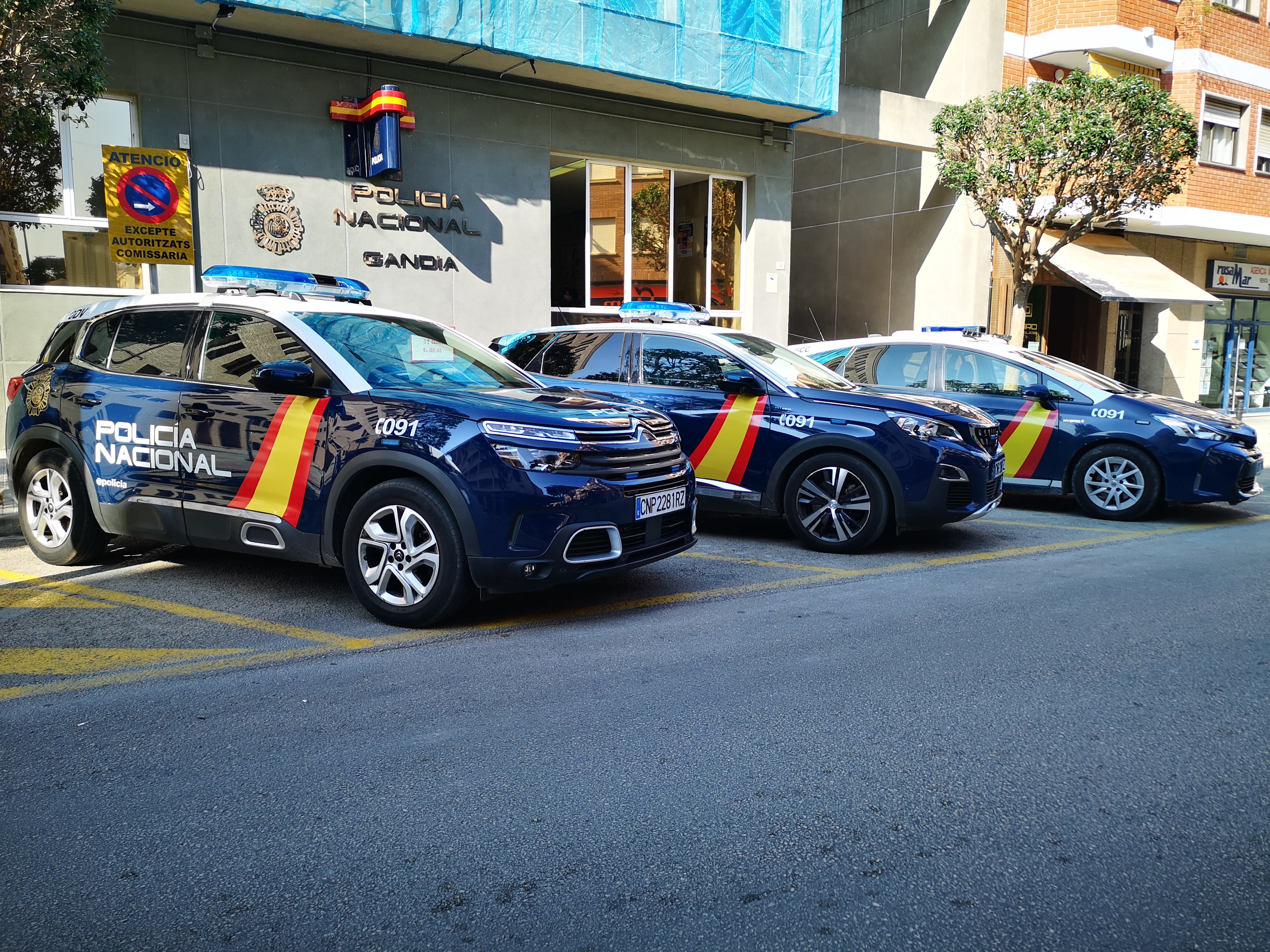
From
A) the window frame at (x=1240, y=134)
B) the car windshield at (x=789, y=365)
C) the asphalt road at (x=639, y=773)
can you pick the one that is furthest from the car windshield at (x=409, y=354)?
the window frame at (x=1240, y=134)

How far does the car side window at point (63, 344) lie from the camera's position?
259 inches

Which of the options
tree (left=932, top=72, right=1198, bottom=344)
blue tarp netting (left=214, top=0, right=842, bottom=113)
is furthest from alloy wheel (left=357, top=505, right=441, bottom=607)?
tree (left=932, top=72, right=1198, bottom=344)

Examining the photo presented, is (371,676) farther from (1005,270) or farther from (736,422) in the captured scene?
(1005,270)

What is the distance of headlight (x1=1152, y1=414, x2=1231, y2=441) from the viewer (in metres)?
8.80

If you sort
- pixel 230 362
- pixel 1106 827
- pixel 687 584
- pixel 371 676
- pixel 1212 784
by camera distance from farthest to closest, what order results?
pixel 687 584, pixel 230 362, pixel 371 676, pixel 1212 784, pixel 1106 827

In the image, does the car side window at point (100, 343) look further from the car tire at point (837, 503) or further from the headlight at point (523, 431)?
the car tire at point (837, 503)

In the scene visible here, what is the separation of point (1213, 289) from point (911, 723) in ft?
78.1

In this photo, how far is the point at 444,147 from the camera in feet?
45.6

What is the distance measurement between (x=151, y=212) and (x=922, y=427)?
22.7 feet

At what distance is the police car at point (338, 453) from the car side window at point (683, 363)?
6.26 ft

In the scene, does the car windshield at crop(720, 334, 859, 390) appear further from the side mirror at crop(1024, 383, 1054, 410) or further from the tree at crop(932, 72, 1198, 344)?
the tree at crop(932, 72, 1198, 344)

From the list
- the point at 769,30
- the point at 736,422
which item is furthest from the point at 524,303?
the point at 736,422

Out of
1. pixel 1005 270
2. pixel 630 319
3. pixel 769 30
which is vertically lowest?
pixel 630 319

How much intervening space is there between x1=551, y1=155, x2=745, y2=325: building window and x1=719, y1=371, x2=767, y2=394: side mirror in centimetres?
808
